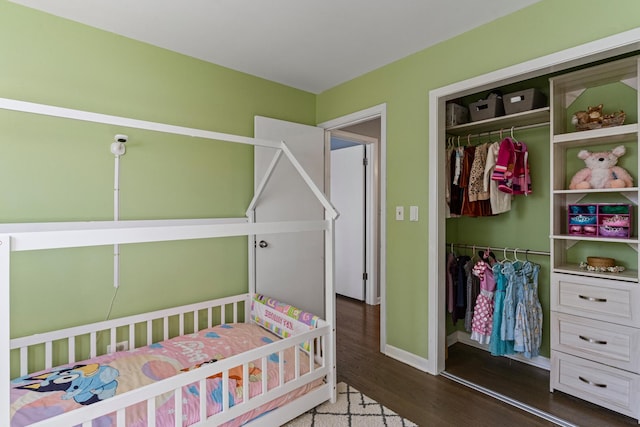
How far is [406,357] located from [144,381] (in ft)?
5.92

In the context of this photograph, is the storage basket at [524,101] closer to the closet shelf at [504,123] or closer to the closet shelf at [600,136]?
the closet shelf at [504,123]

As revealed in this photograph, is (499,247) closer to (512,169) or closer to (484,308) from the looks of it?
(484,308)

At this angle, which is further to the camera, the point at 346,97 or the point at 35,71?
the point at 346,97

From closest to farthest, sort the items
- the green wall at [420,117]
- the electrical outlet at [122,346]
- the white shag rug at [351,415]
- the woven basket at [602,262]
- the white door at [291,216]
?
the white shag rug at [351,415]
the green wall at [420,117]
the woven basket at [602,262]
the electrical outlet at [122,346]
the white door at [291,216]

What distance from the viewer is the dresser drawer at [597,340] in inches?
71.3

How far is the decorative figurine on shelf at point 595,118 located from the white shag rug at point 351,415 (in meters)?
2.12

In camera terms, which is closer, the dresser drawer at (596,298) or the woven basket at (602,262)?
the dresser drawer at (596,298)

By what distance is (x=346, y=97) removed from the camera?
301 cm

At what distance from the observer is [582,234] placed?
2109 mm

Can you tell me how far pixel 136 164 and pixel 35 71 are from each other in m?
0.71

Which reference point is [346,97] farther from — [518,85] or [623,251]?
[623,251]

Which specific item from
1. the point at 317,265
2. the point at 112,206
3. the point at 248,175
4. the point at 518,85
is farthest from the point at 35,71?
the point at 518,85

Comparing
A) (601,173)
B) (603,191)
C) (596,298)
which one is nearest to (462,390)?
(596,298)

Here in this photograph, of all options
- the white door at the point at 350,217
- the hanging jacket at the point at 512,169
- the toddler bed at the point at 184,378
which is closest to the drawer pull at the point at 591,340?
the hanging jacket at the point at 512,169
